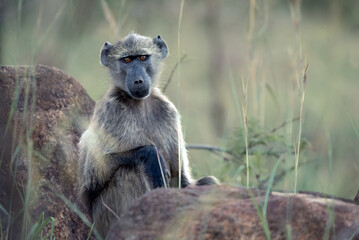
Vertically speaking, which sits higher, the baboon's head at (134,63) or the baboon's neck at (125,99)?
the baboon's head at (134,63)

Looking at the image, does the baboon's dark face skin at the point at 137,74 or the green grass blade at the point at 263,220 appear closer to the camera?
the green grass blade at the point at 263,220

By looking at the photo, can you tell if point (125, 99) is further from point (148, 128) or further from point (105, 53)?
point (105, 53)

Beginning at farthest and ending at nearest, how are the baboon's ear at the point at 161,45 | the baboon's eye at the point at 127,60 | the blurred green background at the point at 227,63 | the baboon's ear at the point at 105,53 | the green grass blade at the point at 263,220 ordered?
the blurred green background at the point at 227,63 → the baboon's ear at the point at 161,45 → the baboon's ear at the point at 105,53 → the baboon's eye at the point at 127,60 → the green grass blade at the point at 263,220

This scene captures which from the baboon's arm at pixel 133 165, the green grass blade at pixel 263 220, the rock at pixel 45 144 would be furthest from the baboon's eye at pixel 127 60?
the green grass blade at pixel 263 220

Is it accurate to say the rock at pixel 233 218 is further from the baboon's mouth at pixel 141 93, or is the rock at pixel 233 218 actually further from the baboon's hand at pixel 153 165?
the baboon's mouth at pixel 141 93

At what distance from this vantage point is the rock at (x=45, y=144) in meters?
4.38

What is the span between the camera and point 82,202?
480 centimetres

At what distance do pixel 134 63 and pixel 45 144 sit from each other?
1022 mm

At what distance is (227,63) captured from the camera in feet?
19.8

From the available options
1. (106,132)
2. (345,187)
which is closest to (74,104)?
(106,132)

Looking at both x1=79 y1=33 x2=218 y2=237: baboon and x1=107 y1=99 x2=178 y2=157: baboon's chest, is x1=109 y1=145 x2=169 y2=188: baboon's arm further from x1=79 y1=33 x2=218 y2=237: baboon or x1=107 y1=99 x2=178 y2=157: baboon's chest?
x1=107 y1=99 x2=178 y2=157: baboon's chest

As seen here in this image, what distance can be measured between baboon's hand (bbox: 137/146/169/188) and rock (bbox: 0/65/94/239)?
622 mm

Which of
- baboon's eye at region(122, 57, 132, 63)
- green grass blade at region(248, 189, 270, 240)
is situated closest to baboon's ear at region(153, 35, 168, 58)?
baboon's eye at region(122, 57, 132, 63)

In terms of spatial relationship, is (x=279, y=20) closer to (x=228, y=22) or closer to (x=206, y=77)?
(x=228, y=22)
